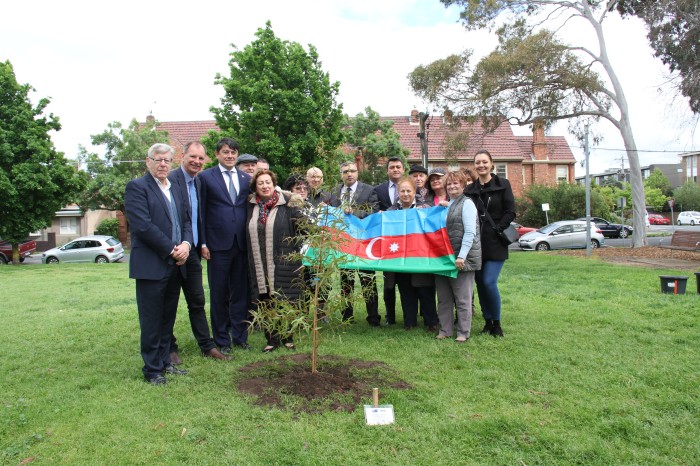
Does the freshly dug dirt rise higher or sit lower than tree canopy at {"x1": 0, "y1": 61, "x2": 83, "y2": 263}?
lower

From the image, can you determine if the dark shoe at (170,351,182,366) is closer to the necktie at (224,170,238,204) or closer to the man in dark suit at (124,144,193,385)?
the man in dark suit at (124,144,193,385)

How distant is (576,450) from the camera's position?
3309mm

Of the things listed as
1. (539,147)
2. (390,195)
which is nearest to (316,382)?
(390,195)

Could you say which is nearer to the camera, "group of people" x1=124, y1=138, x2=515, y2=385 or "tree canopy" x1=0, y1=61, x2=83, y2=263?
"group of people" x1=124, y1=138, x2=515, y2=385

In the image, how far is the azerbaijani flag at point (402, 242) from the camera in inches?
248

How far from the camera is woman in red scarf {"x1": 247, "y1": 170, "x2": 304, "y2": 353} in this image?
18.5 ft

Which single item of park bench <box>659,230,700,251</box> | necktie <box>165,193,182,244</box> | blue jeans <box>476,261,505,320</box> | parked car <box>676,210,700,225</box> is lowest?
parked car <box>676,210,700,225</box>

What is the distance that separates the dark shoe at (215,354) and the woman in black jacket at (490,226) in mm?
2967

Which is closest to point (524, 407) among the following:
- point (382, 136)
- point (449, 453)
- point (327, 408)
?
point (449, 453)

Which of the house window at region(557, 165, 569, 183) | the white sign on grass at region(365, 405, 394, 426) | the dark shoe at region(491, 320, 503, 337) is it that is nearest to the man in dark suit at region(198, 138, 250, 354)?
the white sign on grass at region(365, 405, 394, 426)

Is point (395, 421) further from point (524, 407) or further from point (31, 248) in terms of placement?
point (31, 248)

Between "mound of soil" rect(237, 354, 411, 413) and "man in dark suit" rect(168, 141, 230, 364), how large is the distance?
2.39 feet

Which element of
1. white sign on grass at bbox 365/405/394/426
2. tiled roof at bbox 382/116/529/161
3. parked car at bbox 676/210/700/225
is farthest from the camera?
parked car at bbox 676/210/700/225

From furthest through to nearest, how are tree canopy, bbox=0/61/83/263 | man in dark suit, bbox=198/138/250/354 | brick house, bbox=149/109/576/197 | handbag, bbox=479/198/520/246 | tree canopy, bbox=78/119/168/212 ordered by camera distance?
brick house, bbox=149/109/576/197 < tree canopy, bbox=78/119/168/212 < tree canopy, bbox=0/61/83/263 < handbag, bbox=479/198/520/246 < man in dark suit, bbox=198/138/250/354
